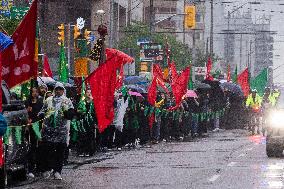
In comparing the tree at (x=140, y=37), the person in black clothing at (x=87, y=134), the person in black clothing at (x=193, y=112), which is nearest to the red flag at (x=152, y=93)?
the person in black clothing at (x=193, y=112)

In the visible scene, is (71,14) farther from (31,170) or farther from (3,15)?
(31,170)

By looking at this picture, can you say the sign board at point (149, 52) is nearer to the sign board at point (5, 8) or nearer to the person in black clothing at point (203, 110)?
the person in black clothing at point (203, 110)

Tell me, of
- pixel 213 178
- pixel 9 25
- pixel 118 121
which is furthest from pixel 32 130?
pixel 9 25

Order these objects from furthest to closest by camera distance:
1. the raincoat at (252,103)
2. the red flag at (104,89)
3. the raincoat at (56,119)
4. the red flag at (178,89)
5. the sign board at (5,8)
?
the raincoat at (252,103) < the sign board at (5,8) < the red flag at (178,89) < the red flag at (104,89) < the raincoat at (56,119)

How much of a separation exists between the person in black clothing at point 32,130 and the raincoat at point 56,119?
477 mm

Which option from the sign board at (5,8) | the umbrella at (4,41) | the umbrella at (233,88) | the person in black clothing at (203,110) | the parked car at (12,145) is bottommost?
the person in black clothing at (203,110)

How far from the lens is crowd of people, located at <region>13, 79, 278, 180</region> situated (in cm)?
2031

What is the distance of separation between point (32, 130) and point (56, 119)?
2.54 feet

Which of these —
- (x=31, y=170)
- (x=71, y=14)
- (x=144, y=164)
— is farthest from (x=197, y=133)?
(x=71, y=14)

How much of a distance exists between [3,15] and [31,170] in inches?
1054

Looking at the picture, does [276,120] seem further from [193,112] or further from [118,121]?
[193,112]

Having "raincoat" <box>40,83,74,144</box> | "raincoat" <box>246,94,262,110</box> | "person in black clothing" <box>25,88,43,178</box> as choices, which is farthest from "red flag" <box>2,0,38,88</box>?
"raincoat" <box>246,94,262,110</box>

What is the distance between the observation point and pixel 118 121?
30.7 m

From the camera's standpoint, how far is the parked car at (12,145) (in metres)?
17.1
